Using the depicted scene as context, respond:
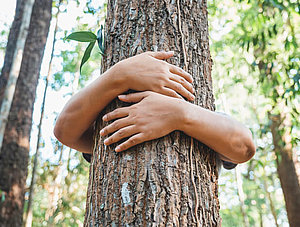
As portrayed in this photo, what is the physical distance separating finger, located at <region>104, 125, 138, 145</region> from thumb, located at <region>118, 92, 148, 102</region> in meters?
0.11

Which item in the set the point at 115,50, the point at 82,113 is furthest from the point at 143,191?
the point at 115,50

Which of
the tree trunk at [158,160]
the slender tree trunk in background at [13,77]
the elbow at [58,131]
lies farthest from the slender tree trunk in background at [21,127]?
the tree trunk at [158,160]

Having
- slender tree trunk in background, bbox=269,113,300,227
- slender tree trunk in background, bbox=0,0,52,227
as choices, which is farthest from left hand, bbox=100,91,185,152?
slender tree trunk in background, bbox=269,113,300,227

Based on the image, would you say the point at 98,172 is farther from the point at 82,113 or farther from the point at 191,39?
the point at 191,39

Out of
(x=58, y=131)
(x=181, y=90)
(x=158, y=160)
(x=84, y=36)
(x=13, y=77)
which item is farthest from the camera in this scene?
(x=13, y=77)

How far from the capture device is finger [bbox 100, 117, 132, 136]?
109 cm

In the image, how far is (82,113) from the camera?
1213mm

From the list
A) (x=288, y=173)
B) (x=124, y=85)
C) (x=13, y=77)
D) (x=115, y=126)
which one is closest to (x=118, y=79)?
(x=124, y=85)

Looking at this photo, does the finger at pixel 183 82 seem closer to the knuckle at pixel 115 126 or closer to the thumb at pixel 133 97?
the thumb at pixel 133 97

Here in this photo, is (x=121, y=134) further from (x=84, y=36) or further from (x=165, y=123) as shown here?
(x=84, y=36)

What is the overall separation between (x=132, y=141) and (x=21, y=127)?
147 inches

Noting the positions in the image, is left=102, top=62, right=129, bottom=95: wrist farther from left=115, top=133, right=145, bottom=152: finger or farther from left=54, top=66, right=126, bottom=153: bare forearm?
left=115, top=133, right=145, bottom=152: finger

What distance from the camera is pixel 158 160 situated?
1.07m

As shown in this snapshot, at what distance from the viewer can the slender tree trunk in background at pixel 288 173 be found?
13.7 ft
